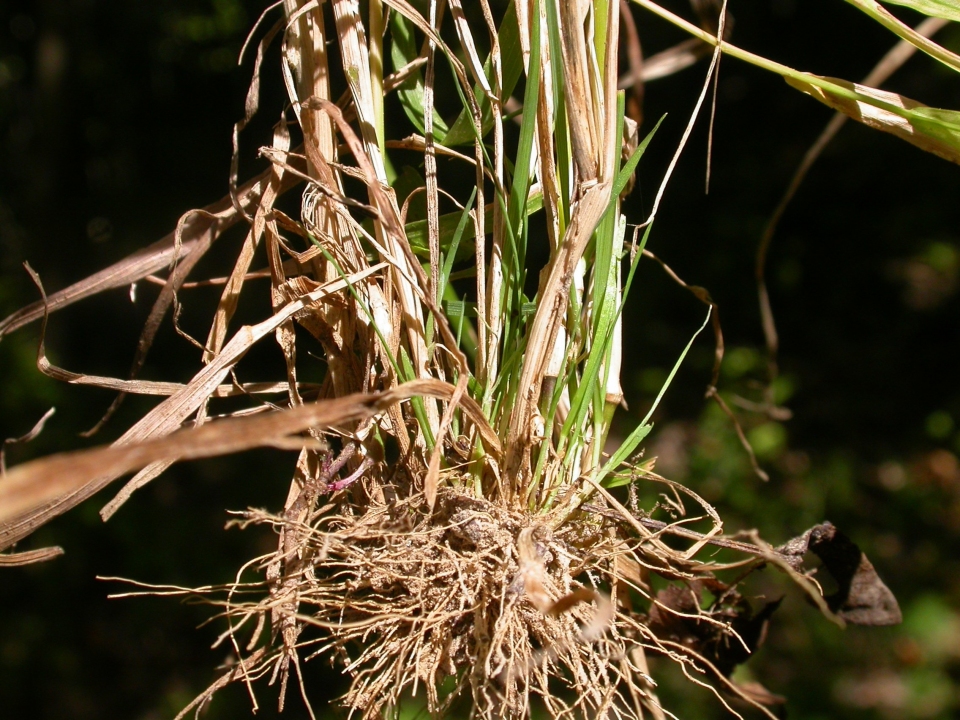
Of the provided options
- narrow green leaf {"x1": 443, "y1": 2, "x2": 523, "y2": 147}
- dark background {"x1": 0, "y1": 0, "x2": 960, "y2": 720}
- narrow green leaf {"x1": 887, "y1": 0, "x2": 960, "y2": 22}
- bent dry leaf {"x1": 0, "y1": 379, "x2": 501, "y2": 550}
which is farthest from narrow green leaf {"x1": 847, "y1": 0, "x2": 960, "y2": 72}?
dark background {"x1": 0, "y1": 0, "x2": 960, "y2": 720}

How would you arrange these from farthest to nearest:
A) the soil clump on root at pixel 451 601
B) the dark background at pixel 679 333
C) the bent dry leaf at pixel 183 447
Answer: the dark background at pixel 679 333 → the soil clump on root at pixel 451 601 → the bent dry leaf at pixel 183 447

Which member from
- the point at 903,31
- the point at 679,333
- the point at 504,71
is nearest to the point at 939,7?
the point at 903,31

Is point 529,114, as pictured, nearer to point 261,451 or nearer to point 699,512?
point 699,512

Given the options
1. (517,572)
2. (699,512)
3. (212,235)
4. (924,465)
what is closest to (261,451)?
(699,512)

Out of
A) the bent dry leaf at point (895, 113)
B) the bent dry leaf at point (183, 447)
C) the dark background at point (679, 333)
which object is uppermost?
the bent dry leaf at point (895, 113)

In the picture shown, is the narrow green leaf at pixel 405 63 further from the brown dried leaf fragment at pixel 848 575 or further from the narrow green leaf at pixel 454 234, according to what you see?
the brown dried leaf fragment at pixel 848 575

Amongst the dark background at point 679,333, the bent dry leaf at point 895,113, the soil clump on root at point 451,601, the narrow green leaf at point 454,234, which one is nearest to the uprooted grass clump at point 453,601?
the soil clump on root at point 451,601

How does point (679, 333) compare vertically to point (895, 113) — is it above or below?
below

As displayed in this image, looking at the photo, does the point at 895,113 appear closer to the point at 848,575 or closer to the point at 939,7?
the point at 939,7
